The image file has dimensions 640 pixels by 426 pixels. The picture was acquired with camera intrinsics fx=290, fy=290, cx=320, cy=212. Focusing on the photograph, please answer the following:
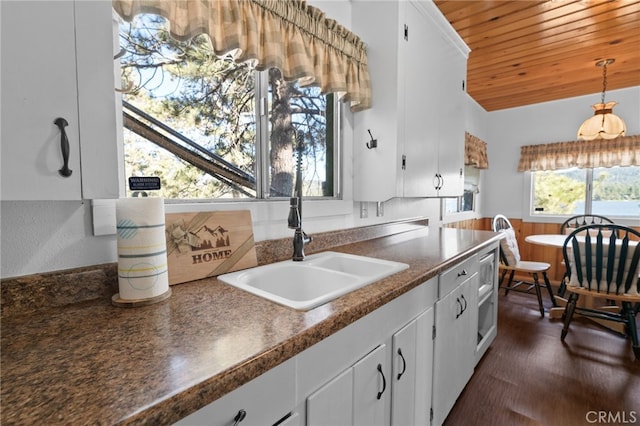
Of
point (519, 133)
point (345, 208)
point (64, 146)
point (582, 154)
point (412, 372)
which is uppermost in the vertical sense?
point (519, 133)

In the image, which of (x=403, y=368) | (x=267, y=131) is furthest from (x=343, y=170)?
(x=403, y=368)

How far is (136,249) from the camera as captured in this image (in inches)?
32.1

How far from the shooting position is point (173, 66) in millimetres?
1145

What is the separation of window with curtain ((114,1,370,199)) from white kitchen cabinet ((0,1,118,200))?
32 centimetres

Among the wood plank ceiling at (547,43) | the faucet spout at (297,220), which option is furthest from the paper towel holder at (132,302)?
the wood plank ceiling at (547,43)

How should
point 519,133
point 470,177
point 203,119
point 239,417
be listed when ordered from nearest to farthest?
point 239,417 < point 203,119 < point 470,177 < point 519,133

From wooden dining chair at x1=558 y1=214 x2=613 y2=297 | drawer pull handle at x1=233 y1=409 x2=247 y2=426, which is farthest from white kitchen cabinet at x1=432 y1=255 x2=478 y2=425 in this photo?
wooden dining chair at x1=558 y1=214 x2=613 y2=297

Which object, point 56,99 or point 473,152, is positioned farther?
point 473,152

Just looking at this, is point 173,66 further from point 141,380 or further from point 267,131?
point 141,380

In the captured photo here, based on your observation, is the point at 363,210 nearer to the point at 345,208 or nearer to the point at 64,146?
the point at 345,208

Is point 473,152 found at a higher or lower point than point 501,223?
higher

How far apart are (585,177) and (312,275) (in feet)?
14.8

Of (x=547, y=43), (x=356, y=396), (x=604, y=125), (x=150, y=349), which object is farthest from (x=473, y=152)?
(x=150, y=349)

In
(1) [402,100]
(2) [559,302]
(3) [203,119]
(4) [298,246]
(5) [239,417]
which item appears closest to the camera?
(5) [239,417]
